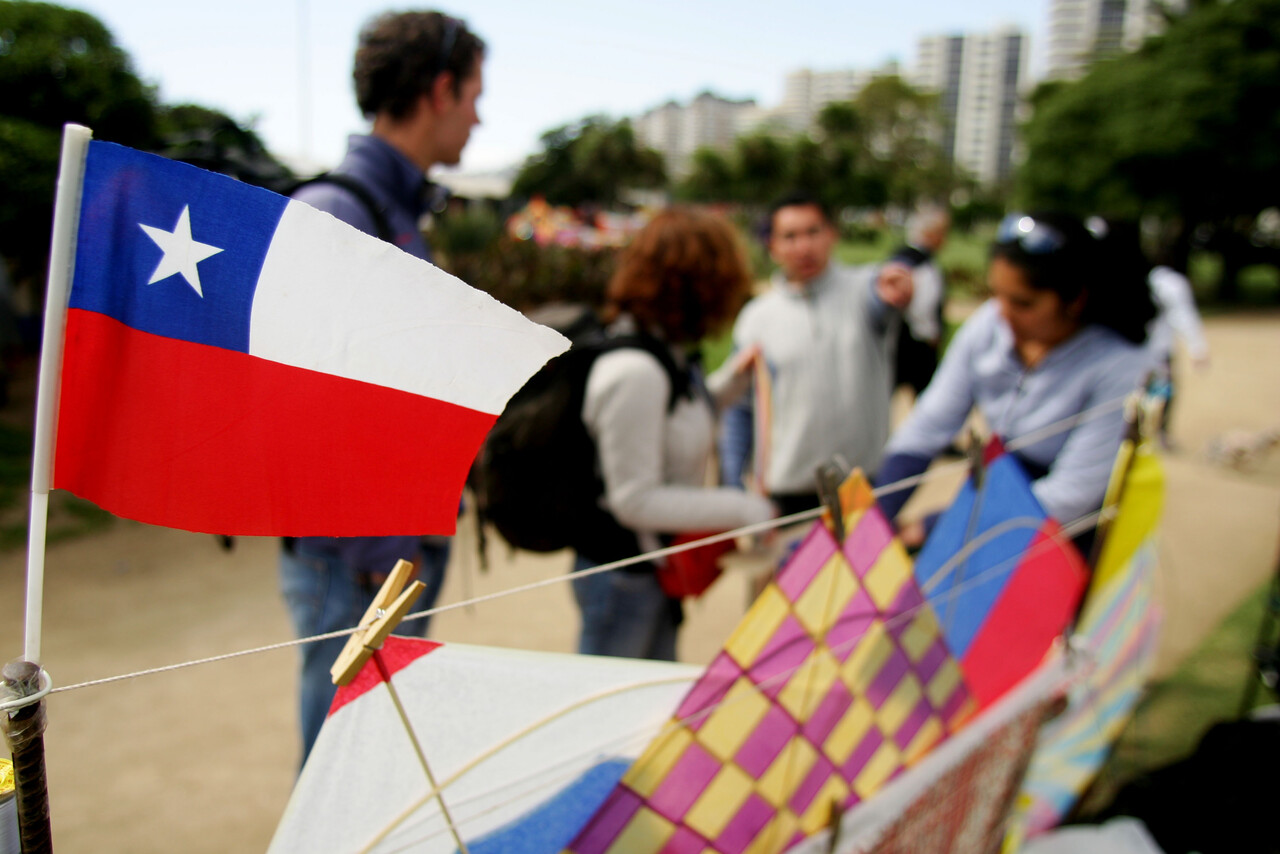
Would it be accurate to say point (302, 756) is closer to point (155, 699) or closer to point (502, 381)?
point (502, 381)

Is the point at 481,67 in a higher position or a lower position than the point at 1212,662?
higher

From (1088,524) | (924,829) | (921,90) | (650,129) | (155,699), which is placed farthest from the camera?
(650,129)

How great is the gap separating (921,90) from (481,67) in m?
73.1

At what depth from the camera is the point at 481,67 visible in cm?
191

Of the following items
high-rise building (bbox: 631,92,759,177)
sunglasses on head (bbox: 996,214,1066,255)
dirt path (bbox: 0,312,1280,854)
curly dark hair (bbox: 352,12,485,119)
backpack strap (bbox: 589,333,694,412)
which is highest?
high-rise building (bbox: 631,92,759,177)

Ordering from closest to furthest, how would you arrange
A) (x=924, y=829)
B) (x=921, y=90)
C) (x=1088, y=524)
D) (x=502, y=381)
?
(x=502, y=381)
(x=924, y=829)
(x=1088, y=524)
(x=921, y=90)

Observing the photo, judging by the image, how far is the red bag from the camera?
6.21 ft

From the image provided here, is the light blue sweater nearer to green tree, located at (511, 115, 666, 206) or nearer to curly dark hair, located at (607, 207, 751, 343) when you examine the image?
curly dark hair, located at (607, 207, 751, 343)

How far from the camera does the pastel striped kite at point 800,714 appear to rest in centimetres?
112

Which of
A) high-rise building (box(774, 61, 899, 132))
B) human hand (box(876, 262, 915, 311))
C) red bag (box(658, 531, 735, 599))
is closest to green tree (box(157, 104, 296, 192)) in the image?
red bag (box(658, 531, 735, 599))

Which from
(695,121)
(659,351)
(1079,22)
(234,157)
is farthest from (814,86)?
(659,351)

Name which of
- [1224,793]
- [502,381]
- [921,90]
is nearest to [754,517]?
[502,381]

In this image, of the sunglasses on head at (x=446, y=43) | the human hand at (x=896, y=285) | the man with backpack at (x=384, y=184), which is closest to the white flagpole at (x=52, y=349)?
the man with backpack at (x=384, y=184)

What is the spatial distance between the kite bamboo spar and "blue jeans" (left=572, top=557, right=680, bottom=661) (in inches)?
50.0
